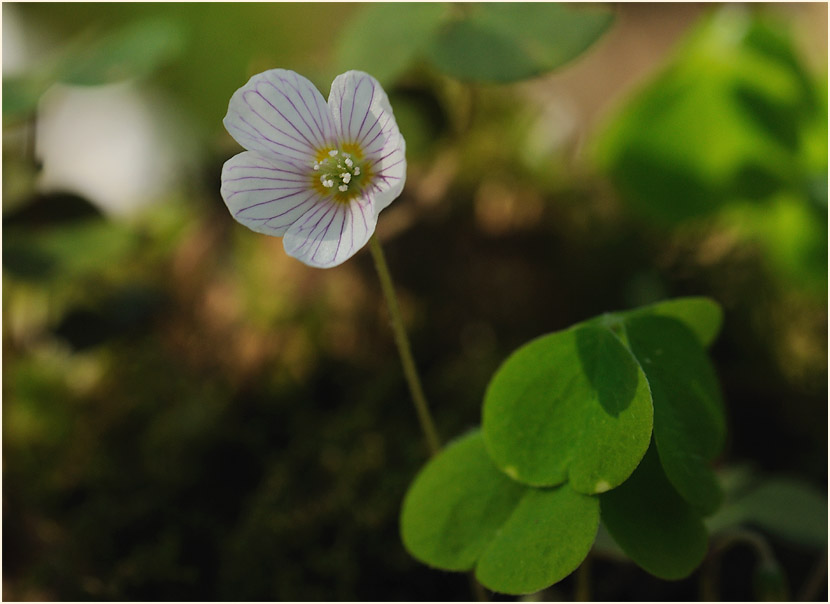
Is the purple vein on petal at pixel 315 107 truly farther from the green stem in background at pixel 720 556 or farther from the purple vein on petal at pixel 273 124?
the green stem in background at pixel 720 556

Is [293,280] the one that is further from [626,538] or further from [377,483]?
[626,538]

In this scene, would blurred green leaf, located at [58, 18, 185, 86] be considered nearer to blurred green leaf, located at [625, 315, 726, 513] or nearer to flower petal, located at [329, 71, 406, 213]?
flower petal, located at [329, 71, 406, 213]

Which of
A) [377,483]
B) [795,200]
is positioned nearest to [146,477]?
[377,483]

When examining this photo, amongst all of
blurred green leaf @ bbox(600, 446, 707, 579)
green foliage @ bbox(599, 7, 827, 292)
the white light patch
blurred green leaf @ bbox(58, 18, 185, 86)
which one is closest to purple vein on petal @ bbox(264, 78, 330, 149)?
blurred green leaf @ bbox(600, 446, 707, 579)

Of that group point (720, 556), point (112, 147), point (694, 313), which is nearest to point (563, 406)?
point (694, 313)

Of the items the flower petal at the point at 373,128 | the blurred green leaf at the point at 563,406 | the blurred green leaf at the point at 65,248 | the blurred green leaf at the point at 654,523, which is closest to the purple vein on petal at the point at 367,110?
the flower petal at the point at 373,128

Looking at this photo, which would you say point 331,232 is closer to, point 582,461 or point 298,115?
point 298,115
